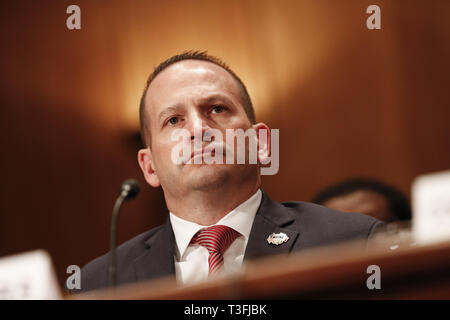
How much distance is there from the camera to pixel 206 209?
1775 millimetres

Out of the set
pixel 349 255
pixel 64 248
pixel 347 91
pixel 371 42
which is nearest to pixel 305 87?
pixel 347 91

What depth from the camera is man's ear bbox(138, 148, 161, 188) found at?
1.90 m

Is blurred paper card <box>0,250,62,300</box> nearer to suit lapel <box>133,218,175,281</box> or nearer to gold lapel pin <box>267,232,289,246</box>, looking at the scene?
suit lapel <box>133,218,175,281</box>

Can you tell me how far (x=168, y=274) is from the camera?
1.69m

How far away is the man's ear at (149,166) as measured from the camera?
1904 mm

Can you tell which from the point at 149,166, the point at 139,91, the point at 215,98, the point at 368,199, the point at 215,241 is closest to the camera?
the point at 215,241

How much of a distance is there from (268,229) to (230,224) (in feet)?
0.40

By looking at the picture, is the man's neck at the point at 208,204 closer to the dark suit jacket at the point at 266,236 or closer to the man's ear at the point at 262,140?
the dark suit jacket at the point at 266,236

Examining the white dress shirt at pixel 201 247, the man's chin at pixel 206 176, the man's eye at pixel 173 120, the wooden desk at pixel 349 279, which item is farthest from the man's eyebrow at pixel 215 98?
the wooden desk at pixel 349 279

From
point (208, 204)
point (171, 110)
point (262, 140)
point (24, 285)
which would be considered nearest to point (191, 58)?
point (171, 110)

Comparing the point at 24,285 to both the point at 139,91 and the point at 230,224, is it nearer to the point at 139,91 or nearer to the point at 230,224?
the point at 230,224

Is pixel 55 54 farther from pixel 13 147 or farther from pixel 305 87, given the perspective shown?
pixel 305 87

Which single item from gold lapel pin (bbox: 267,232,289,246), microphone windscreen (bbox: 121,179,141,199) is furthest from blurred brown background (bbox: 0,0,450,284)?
microphone windscreen (bbox: 121,179,141,199)

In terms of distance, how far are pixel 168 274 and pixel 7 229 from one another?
1.07 m
